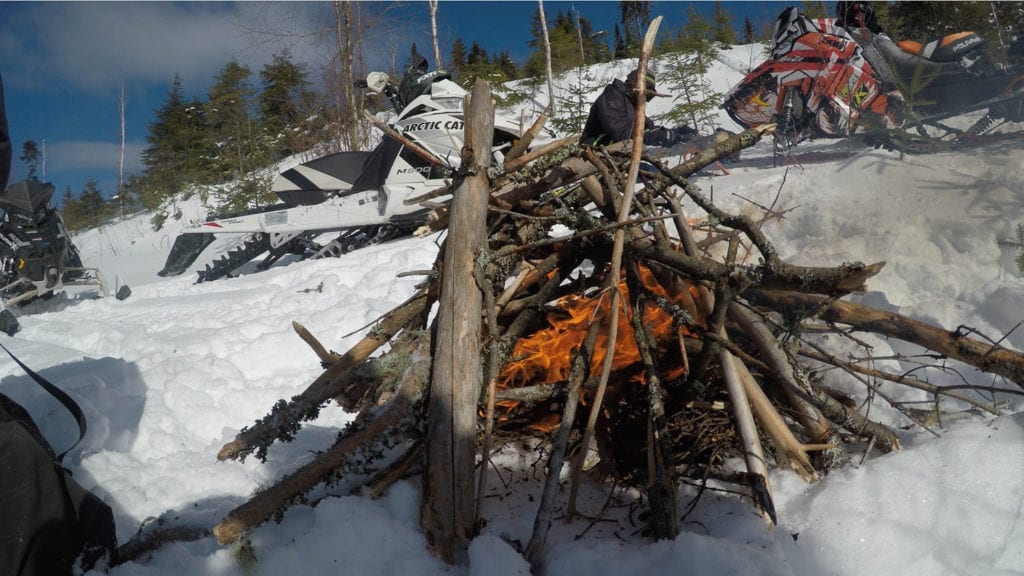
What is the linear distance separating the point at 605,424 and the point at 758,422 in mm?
520

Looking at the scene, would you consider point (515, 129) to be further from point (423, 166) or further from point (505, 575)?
point (505, 575)

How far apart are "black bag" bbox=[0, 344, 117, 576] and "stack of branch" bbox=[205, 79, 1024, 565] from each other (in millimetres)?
461

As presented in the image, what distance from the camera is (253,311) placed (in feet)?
16.5

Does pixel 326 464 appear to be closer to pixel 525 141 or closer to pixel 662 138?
pixel 525 141

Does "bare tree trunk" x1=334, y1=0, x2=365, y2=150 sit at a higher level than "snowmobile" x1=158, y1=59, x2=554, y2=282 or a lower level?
higher

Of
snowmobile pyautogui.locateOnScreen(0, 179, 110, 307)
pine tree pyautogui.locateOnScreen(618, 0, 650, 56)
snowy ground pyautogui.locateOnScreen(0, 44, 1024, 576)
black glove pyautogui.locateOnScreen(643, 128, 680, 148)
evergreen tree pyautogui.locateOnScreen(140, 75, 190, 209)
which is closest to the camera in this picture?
snowy ground pyautogui.locateOnScreen(0, 44, 1024, 576)

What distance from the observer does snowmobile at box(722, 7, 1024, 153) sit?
6.54m

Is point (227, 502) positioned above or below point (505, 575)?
below

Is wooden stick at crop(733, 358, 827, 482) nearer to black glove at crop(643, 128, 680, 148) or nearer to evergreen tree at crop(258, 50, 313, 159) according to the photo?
black glove at crop(643, 128, 680, 148)

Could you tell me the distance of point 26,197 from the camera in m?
6.83

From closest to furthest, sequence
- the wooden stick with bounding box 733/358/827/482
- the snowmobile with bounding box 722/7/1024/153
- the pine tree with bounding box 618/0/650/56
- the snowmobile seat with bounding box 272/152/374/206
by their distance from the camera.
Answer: the wooden stick with bounding box 733/358/827/482 → the snowmobile with bounding box 722/7/1024/153 → the snowmobile seat with bounding box 272/152/374/206 → the pine tree with bounding box 618/0/650/56

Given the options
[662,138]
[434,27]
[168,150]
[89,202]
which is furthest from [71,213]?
[662,138]

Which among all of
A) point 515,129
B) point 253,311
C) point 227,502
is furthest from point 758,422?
point 515,129

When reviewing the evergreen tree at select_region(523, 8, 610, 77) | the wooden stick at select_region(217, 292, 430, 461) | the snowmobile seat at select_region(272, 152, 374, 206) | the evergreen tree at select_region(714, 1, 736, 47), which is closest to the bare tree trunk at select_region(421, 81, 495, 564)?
the wooden stick at select_region(217, 292, 430, 461)
